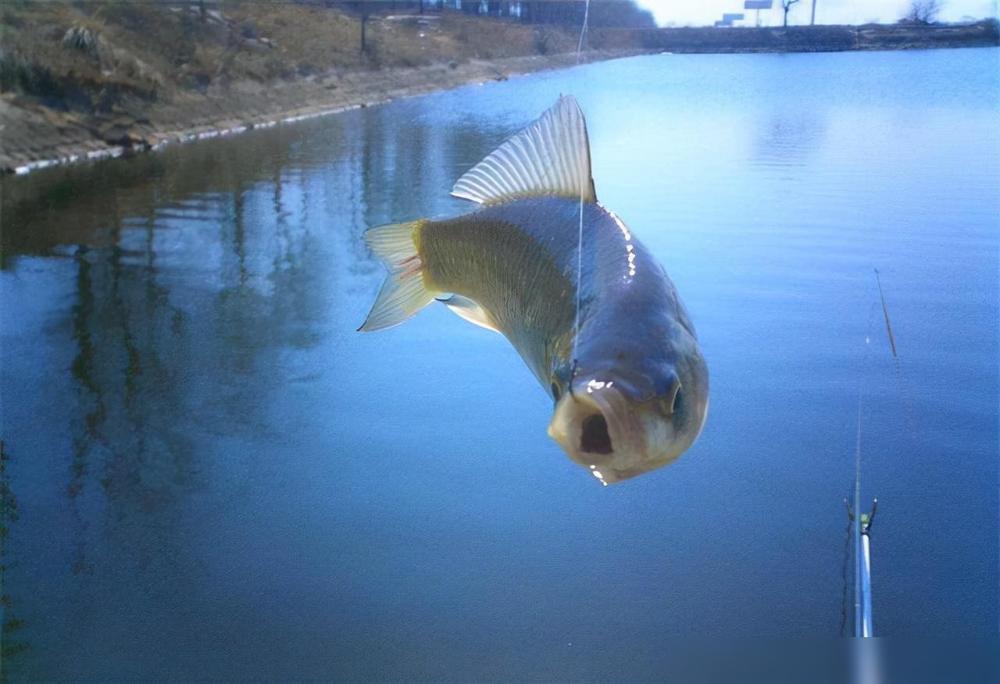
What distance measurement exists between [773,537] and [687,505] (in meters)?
0.62

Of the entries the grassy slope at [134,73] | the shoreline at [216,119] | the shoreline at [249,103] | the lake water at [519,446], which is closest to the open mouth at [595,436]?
the lake water at [519,446]

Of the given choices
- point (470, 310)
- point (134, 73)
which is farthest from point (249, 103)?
point (470, 310)

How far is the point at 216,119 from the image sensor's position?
58.5 feet

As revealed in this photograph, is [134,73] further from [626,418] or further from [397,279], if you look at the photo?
[626,418]

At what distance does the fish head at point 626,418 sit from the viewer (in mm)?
517

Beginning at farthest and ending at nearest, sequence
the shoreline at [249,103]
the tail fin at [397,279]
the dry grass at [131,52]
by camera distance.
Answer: the dry grass at [131,52] → the shoreline at [249,103] → the tail fin at [397,279]

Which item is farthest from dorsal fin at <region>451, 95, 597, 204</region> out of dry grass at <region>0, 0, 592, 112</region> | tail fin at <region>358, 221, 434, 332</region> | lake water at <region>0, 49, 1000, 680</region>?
dry grass at <region>0, 0, 592, 112</region>

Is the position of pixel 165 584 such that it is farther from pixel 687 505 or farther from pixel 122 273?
pixel 122 273

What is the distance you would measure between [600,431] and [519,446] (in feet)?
24.1

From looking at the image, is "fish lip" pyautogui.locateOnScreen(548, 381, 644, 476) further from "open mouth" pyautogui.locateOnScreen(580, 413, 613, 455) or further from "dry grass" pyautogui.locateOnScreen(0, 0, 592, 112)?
"dry grass" pyautogui.locateOnScreen(0, 0, 592, 112)

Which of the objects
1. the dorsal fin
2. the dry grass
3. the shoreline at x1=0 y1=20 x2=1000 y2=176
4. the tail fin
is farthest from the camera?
the dry grass

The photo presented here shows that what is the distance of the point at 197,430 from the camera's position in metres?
8.65

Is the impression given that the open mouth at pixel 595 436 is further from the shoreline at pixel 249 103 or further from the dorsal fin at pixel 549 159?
the shoreline at pixel 249 103

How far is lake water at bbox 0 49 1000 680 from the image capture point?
5.85 metres
